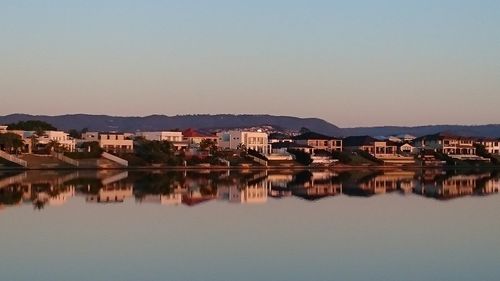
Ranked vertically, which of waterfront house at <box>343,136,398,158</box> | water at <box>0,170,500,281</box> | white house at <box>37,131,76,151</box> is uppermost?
white house at <box>37,131,76,151</box>

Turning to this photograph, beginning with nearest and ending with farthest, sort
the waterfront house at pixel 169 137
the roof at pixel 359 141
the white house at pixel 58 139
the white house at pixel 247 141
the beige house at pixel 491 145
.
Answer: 1. the white house at pixel 58 139
2. the waterfront house at pixel 169 137
3. the white house at pixel 247 141
4. the roof at pixel 359 141
5. the beige house at pixel 491 145

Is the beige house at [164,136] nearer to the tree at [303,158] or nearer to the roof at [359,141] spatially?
the tree at [303,158]

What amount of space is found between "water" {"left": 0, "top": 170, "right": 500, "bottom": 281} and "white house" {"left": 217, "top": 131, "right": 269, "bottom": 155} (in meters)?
31.5

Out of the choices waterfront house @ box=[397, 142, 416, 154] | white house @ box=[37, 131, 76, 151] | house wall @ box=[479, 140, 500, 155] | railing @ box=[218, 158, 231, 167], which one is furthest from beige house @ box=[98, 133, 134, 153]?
house wall @ box=[479, 140, 500, 155]

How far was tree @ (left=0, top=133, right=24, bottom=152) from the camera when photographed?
120ft

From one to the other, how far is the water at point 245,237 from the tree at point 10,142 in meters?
18.3

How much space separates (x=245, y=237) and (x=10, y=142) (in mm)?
28106

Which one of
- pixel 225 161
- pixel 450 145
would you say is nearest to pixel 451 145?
pixel 450 145

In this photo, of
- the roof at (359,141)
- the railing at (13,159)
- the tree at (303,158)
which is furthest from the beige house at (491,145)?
the railing at (13,159)

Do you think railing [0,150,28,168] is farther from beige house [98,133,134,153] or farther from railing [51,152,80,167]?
beige house [98,133,134,153]

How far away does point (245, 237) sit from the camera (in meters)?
10.8

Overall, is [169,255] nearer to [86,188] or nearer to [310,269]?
[310,269]

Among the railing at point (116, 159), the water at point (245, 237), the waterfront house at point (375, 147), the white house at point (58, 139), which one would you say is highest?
the white house at point (58, 139)

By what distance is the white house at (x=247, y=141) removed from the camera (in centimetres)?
5081
